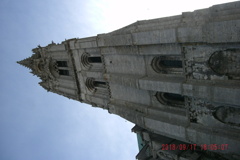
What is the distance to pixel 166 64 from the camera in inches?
585

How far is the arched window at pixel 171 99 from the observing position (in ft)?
48.7

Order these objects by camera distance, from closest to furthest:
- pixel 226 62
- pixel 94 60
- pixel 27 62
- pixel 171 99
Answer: pixel 226 62 → pixel 171 99 → pixel 94 60 → pixel 27 62

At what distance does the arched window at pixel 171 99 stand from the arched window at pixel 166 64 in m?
1.75

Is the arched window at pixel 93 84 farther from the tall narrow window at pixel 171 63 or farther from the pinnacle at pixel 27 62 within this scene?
the pinnacle at pixel 27 62

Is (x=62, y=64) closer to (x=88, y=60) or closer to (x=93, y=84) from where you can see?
(x=88, y=60)

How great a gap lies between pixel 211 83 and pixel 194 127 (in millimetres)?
A: 2896

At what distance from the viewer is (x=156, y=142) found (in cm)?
1780

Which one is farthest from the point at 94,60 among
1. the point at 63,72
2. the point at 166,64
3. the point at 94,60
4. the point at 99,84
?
the point at 166,64

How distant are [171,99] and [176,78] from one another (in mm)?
2307

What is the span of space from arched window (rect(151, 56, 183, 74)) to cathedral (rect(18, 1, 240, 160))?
0.19 ft

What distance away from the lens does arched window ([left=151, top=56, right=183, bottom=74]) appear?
1398 centimetres

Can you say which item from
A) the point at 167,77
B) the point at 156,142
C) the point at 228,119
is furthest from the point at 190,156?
the point at 167,77

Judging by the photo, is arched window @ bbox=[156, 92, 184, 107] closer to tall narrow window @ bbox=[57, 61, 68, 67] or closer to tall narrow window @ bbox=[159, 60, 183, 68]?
tall narrow window @ bbox=[159, 60, 183, 68]

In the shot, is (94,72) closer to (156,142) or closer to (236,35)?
(156,142)
